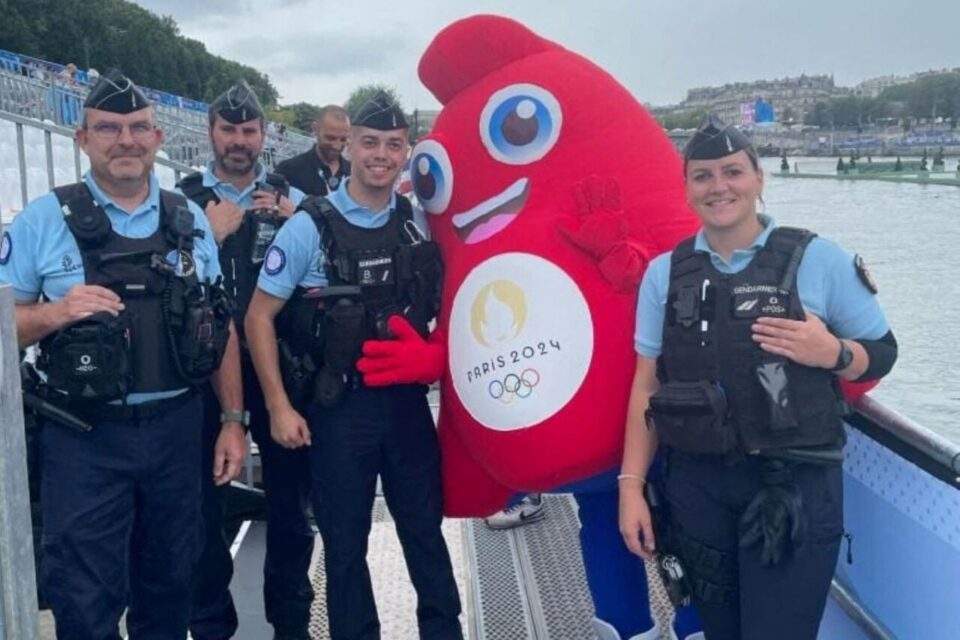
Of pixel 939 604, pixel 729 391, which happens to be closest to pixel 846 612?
pixel 939 604

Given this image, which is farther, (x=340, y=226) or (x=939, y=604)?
(x=340, y=226)

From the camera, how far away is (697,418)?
5.90ft

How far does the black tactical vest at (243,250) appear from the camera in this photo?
9.11ft

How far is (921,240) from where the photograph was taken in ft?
25.6

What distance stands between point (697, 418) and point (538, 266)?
0.64 metres

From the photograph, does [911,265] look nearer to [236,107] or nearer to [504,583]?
[504,583]

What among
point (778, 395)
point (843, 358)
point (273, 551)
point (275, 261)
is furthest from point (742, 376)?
point (273, 551)

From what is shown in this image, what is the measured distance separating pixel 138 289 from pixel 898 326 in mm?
4225

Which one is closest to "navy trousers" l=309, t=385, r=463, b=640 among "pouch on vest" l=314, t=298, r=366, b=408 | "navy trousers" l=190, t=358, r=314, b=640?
"pouch on vest" l=314, t=298, r=366, b=408

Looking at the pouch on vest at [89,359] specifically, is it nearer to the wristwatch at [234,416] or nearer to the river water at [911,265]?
the wristwatch at [234,416]

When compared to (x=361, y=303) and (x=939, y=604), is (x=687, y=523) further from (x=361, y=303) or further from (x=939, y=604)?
(x=361, y=303)

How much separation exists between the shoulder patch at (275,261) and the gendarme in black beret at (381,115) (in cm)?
41

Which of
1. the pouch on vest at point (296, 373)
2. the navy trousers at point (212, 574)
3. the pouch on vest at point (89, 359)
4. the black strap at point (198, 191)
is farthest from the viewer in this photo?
the black strap at point (198, 191)

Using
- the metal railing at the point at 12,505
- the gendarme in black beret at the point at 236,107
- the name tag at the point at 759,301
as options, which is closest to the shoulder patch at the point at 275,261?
the gendarme in black beret at the point at 236,107
